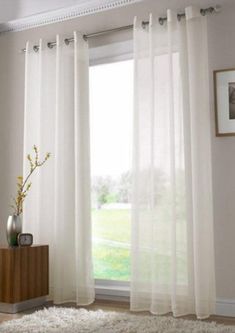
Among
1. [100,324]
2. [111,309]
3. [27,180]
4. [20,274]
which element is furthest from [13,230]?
[100,324]

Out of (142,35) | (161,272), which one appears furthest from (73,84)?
(161,272)

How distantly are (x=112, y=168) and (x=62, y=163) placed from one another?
1.51 ft

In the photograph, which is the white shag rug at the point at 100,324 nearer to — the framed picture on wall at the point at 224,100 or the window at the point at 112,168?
the window at the point at 112,168

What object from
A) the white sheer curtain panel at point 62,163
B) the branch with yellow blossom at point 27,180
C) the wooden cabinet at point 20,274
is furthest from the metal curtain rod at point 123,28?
the wooden cabinet at point 20,274

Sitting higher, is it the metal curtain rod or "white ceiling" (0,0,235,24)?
"white ceiling" (0,0,235,24)

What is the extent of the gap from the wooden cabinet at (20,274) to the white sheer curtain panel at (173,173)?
0.82 m

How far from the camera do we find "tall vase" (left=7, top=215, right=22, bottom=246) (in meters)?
3.99

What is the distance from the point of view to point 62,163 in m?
4.21

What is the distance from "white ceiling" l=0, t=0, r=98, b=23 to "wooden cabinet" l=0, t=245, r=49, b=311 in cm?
210

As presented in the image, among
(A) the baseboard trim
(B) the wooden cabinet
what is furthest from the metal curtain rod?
(A) the baseboard trim

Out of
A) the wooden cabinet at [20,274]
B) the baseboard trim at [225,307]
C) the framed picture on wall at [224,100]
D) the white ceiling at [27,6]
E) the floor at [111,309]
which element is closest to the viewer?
the floor at [111,309]

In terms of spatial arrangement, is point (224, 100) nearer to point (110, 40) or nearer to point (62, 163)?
point (110, 40)

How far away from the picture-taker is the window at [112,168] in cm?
429

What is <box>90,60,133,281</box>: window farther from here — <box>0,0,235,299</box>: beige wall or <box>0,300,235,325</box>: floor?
<box>0,0,235,299</box>: beige wall
